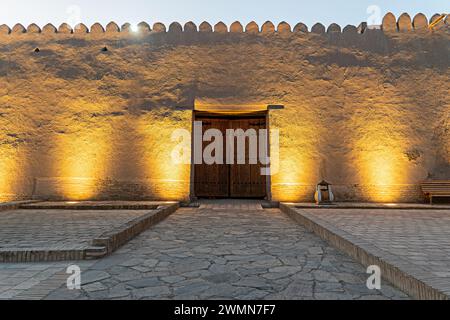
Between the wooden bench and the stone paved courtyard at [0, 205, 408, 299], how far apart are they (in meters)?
5.29

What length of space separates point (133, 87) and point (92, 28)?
7.39 feet

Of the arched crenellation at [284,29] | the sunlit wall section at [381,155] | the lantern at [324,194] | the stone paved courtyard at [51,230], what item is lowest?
the stone paved courtyard at [51,230]

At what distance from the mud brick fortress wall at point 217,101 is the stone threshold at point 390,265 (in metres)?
4.72

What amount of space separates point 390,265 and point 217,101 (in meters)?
6.89

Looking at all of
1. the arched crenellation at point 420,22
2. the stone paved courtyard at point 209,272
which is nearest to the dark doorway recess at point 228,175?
the arched crenellation at point 420,22

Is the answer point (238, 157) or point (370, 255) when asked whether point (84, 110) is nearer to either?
point (238, 157)

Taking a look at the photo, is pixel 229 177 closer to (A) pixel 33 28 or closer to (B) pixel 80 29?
(B) pixel 80 29

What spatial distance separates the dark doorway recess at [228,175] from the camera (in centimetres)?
978

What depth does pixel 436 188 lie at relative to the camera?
818cm

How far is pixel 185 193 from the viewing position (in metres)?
8.52

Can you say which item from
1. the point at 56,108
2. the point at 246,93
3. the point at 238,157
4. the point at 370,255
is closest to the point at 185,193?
the point at 238,157

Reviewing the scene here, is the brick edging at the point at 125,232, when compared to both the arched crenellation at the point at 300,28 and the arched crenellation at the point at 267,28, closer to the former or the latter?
the arched crenellation at the point at 267,28

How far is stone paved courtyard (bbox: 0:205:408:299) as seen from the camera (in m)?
2.36

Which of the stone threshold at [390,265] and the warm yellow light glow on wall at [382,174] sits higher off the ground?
the warm yellow light glow on wall at [382,174]
